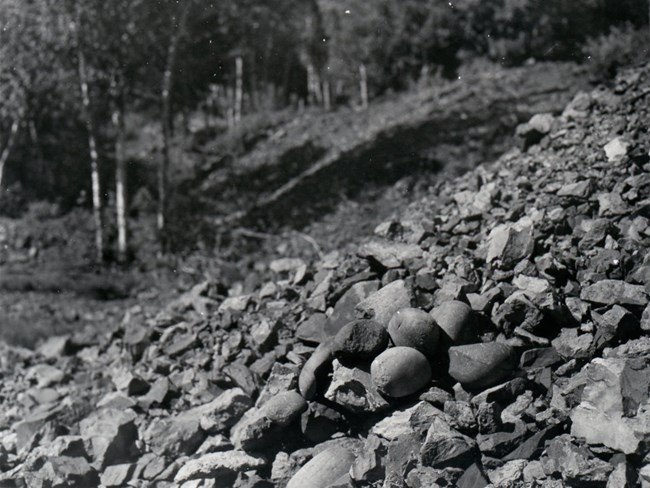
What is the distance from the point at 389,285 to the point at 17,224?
14360 millimetres

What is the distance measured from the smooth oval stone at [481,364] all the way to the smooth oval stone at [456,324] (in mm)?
176

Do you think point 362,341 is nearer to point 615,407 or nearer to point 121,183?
point 615,407

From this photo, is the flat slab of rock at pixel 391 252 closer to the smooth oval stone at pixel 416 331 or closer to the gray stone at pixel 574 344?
the smooth oval stone at pixel 416 331

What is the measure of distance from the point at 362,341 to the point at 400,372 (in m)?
0.38

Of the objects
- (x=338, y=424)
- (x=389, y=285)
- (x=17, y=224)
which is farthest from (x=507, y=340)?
(x=17, y=224)

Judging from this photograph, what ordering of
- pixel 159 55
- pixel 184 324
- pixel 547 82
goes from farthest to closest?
pixel 547 82, pixel 159 55, pixel 184 324

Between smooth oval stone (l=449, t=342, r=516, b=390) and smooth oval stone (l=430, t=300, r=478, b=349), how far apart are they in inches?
6.9

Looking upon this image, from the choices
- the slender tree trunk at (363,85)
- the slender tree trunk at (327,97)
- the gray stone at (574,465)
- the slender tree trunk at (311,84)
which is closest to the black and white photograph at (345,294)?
the gray stone at (574,465)

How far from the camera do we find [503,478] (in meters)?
3.45

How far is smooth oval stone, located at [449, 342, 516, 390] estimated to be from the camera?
3.94m

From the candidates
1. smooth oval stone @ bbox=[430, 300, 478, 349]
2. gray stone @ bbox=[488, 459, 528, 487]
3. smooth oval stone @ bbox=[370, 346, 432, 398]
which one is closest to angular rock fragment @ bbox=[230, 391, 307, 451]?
smooth oval stone @ bbox=[370, 346, 432, 398]

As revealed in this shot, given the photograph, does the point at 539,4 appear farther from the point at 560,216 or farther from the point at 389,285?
the point at 389,285

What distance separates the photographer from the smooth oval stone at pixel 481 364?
3.94m

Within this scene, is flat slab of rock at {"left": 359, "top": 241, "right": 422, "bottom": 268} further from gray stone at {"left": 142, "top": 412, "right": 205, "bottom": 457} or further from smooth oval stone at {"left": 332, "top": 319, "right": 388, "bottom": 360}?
gray stone at {"left": 142, "top": 412, "right": 205, "bottom": 457}
